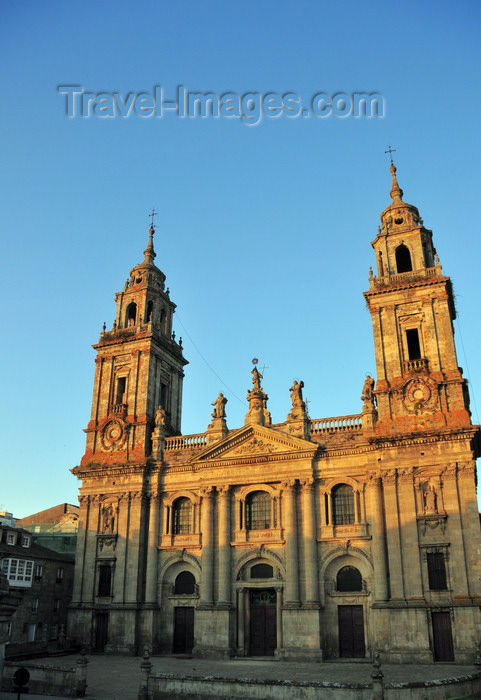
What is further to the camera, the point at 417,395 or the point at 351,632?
the point at 417,395

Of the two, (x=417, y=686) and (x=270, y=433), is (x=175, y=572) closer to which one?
(x=270, y=433)

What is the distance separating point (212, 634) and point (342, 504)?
1125 centimetres

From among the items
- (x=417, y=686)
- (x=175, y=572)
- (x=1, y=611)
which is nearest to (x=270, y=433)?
(x=175, y=572)

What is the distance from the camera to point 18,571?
42.1 m

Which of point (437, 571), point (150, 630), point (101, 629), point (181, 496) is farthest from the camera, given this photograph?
point (181, 496)

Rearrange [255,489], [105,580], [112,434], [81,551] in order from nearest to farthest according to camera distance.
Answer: [255,489] < [105,580] < [81,551] < [112,434]

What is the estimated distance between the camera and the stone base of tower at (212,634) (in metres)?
37.1

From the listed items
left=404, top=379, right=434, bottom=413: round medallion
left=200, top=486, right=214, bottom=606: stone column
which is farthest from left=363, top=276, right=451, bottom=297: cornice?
left=200, top=486, right=214, bottom=606: stone column

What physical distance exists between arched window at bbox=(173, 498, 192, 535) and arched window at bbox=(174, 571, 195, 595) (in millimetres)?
2694

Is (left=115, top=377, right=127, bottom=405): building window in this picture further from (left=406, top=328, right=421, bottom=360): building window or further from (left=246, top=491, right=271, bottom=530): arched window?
(left=406, top=328, right=421, bottom=360): building window

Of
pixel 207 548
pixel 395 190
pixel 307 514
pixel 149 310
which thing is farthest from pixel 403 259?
pixel 207 548

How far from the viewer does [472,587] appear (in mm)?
32469

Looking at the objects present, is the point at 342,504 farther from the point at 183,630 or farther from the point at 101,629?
the point at 101,629

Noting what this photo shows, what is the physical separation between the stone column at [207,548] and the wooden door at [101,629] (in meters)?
7.00
